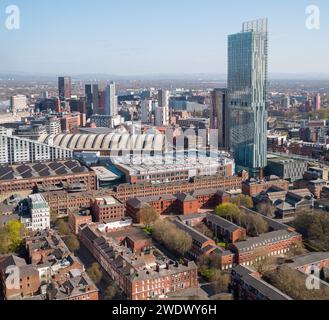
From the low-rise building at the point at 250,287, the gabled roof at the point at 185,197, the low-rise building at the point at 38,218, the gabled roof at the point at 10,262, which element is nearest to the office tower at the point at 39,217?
the low-rise building at the point at 38,218

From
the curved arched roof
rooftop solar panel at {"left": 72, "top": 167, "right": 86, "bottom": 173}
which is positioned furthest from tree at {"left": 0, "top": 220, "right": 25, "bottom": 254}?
the curved arched roof

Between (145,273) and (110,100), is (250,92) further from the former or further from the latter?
(110,100)

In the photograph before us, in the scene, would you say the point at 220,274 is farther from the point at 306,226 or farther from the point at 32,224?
the point at 32,224

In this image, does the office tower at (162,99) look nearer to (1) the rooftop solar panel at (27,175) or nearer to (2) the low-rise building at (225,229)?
(1) the rooftop solar panel at (27,175)

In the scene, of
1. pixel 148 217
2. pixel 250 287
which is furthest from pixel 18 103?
pixel 250 287

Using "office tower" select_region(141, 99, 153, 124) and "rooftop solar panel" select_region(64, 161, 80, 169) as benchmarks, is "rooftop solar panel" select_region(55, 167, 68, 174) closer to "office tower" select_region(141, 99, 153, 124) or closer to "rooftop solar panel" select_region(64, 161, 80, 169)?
"rooftop solar panel" select_region(64, 161, 80, 169)
